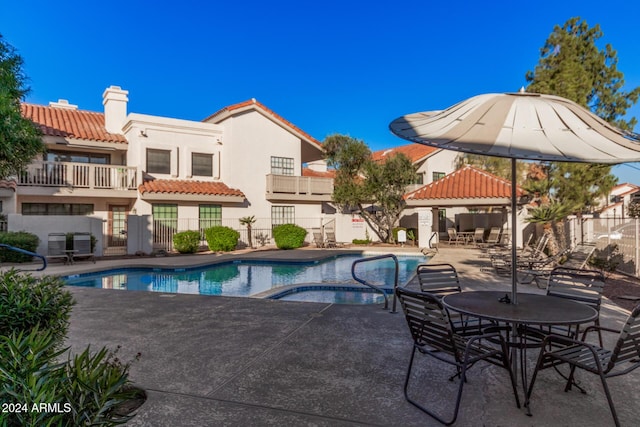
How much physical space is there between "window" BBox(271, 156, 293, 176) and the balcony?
1.02m

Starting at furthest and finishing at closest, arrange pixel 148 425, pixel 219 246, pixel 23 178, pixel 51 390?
1. pixel 219 246
2. pixel 23 178
3. pixel 148 425
4. pixel 51 390

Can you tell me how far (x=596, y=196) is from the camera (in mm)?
16125

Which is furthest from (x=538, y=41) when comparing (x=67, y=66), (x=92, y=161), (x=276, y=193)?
(x=67, y=66)

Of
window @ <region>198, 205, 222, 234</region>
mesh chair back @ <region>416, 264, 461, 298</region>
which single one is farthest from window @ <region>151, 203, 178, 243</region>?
mesh chair back @ <region>416, 264, 461, 298</region>

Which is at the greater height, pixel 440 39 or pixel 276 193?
pixel 440 39

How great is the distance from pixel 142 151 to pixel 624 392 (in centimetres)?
2138

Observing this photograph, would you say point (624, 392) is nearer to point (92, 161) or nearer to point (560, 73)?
point (560, 73)

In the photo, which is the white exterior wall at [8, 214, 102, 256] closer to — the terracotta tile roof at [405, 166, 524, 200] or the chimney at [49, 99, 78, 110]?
the chimney at [49, 99, 78, 110]

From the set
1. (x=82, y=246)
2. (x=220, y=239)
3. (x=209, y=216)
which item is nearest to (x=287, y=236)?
(x=220, y=239)

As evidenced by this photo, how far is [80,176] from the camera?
18531 mm

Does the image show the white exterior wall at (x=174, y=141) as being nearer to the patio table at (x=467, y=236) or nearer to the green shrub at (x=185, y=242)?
the green shrub at (x=185, y=242)

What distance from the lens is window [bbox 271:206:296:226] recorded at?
2420 cm

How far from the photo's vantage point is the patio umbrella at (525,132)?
3.33m

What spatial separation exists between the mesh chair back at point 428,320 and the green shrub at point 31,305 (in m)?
3.39
